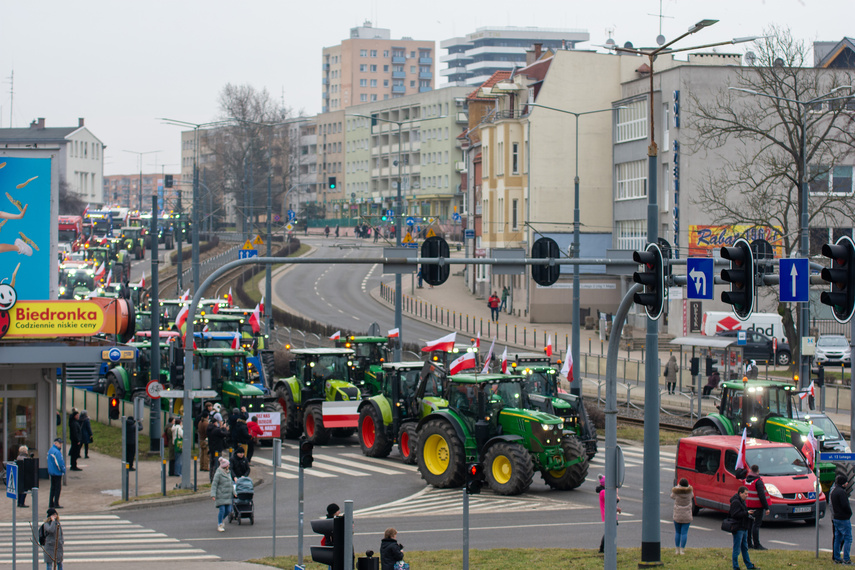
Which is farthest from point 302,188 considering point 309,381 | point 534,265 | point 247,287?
point 534,265

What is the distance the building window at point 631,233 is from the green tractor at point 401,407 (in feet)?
116

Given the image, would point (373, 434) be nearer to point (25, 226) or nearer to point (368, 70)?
point (25, 226)

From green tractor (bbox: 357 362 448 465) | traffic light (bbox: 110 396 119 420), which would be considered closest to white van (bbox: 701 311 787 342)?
green tractor (bbox: 357 362 448 465)

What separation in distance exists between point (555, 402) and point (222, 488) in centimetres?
833

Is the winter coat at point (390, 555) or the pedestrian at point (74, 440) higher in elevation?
the winter coat at point (390, 555)

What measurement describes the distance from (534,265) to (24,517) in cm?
1096

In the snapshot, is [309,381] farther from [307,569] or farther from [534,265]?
[307,569]

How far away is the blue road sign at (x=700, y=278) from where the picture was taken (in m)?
15.9

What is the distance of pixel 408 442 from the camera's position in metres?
27.3

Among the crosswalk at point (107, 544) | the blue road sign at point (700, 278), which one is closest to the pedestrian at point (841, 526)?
the blue road sign at point (700, 278)

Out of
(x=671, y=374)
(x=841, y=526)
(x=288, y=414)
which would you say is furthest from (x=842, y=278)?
(x=671, y=374)

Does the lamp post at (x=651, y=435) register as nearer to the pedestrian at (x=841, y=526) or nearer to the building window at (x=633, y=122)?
the pedestrian at (x=841, y=526)

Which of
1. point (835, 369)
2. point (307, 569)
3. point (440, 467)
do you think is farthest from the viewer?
point (835, 369)

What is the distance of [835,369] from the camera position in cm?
4775
